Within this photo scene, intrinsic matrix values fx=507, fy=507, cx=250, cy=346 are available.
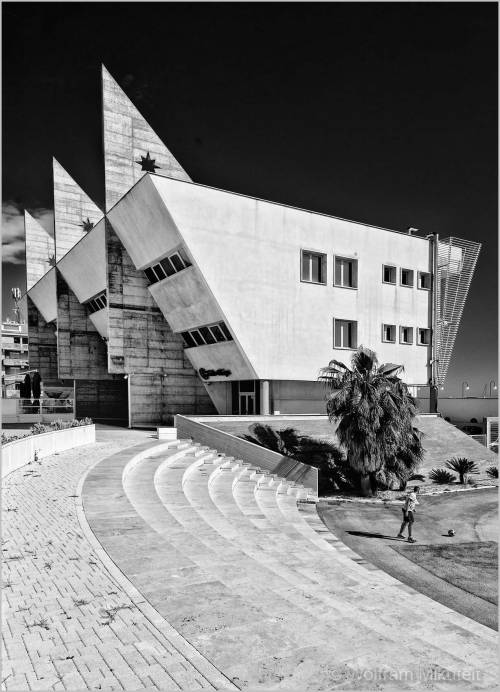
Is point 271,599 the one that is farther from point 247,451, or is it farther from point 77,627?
point 247,451

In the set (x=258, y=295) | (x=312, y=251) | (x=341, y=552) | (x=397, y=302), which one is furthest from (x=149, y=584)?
(x=397, y=302)

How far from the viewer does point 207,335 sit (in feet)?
117

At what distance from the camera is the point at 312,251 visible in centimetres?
3612

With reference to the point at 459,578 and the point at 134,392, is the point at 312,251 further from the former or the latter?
the point at 459,578

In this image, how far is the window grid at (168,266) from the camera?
110ft

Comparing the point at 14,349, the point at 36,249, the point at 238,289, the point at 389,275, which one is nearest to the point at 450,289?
the point at 389,275

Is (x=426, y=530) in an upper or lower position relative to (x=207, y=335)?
lower

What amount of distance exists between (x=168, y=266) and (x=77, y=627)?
30.4 m

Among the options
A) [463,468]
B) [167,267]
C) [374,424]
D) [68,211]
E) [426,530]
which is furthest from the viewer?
[68,211]

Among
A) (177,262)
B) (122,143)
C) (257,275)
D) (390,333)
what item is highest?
(122,143)

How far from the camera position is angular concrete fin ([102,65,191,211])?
37656 mm

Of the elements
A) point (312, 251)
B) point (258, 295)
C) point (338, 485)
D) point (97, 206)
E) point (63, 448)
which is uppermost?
point (97, 206)

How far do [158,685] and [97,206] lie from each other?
192 ft

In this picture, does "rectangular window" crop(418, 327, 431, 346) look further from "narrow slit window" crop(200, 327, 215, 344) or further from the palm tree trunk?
the palm tree trunk
